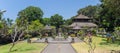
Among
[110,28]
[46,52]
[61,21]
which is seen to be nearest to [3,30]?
[46,52]

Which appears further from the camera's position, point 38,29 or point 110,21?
point 38,29

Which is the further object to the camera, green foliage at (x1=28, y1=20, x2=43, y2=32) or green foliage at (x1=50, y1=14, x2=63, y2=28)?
green foliage at (x1=50, y1=14, x2=63, y2=28)

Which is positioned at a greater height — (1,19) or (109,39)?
(1,19)

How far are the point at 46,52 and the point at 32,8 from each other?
300 ft

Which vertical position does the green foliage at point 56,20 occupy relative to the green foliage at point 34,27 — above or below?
above

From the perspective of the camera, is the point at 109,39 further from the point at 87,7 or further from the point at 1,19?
the point at 87,7

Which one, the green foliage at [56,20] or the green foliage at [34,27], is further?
the green foliage at [56,20]

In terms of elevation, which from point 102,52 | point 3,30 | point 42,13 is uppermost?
point 42,13

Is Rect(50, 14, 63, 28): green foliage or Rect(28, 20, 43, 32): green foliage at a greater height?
Rect(50, 14, 63, 28): green foliage

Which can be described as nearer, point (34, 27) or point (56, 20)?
point (34, 27)

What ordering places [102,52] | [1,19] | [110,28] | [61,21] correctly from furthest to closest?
[61,21] → [110,28] → [1,19] → [102,52]

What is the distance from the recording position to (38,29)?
70000mm

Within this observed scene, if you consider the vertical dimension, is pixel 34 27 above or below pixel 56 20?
below

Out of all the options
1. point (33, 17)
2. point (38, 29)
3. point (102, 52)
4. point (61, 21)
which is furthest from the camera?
point (61, 21)
